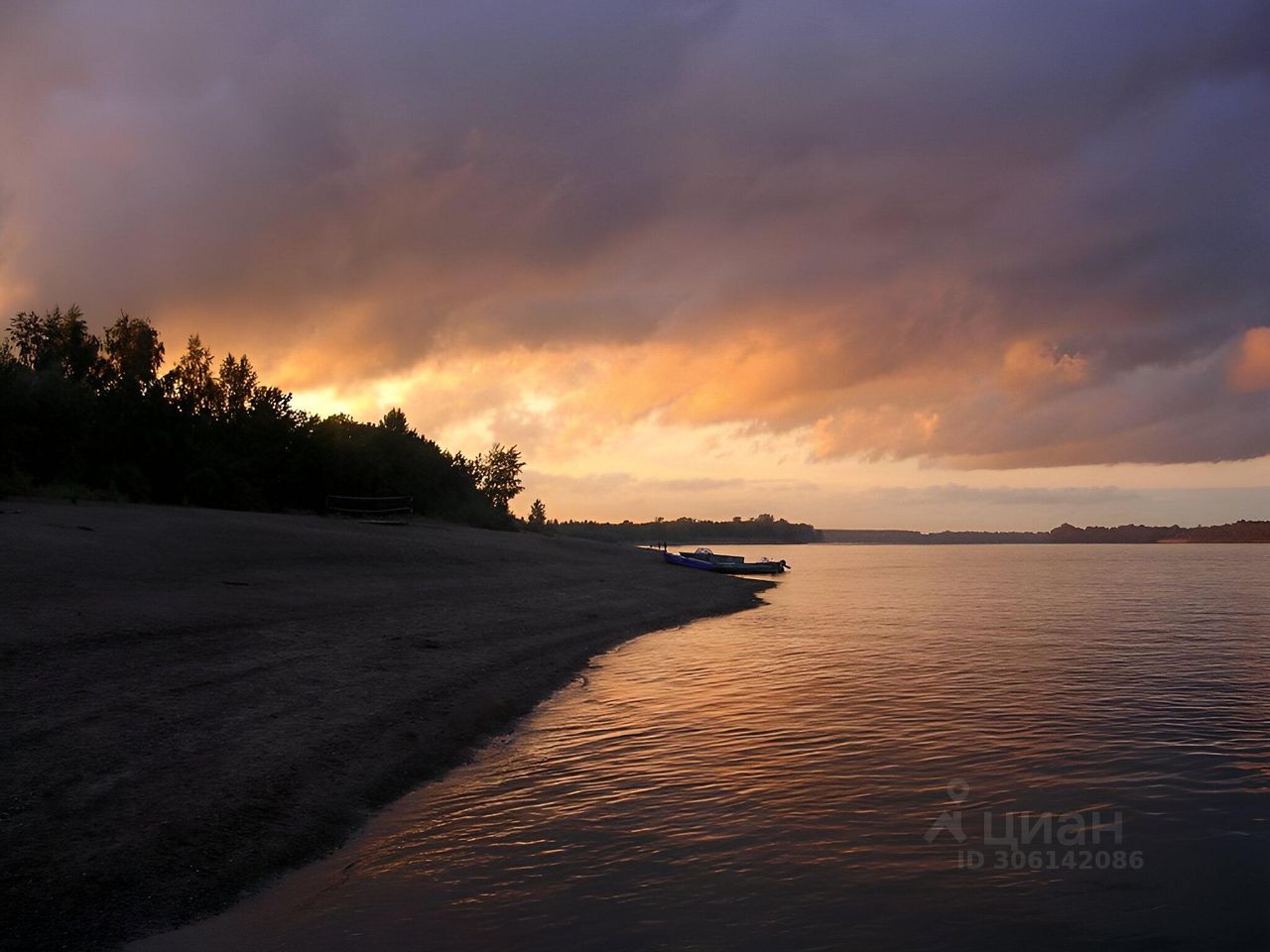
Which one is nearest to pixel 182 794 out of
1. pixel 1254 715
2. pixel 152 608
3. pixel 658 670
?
pixel 152 608

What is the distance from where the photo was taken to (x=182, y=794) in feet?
35.5

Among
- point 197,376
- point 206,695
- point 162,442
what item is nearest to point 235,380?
point 197,376

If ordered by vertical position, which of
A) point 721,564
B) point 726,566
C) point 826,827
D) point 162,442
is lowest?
point 826,827

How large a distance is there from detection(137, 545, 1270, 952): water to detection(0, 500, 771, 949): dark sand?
2.63ft

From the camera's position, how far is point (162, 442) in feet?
157

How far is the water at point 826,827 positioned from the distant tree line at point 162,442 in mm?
32637

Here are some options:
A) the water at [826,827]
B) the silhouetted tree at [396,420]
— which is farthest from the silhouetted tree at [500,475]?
the water at [826,827]

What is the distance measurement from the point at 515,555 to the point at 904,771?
33.4m

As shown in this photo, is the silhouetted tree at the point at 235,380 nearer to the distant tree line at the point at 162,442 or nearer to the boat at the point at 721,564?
the distant tree line at the point at 162,442

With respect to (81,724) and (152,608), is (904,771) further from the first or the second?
(152,608)

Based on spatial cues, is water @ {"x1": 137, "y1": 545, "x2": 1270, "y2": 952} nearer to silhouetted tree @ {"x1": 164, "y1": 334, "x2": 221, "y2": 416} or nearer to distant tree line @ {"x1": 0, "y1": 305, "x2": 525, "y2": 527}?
distant tree line @ {"x1": 0, "y1": 305, "x2": 525, "y2": 527}

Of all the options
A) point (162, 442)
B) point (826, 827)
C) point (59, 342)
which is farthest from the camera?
point (59, 342)

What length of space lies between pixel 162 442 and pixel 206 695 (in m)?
38.0

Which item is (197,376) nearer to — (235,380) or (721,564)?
(235,380)
